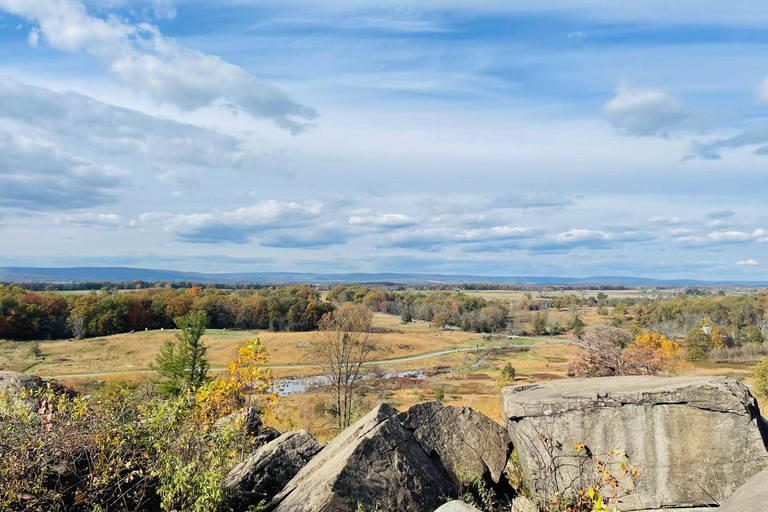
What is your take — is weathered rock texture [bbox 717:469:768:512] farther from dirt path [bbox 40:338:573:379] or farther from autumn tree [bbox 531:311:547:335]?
autumn tree [bbox 531:311:547:335]

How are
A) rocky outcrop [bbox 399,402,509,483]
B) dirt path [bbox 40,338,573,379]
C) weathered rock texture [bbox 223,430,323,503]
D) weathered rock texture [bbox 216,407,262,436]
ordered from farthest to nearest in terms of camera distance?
dirt path [bbox 40,338,573,379], rocky outcrop [bbox 399,402,509,483], weathered rock texture [bbox 216,407,262,436], weathered rock texture [bbox 223,430,323,503]

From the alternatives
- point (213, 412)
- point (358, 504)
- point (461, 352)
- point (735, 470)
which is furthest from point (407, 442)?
point (461, 352)

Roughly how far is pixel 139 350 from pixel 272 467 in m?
87.8

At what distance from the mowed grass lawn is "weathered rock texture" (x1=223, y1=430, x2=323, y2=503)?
54.2m

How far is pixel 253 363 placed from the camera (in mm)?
10086

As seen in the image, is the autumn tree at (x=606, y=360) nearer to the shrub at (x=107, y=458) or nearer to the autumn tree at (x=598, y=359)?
the autumn tree at (x=598, y=359)

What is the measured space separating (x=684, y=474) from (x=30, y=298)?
124 metres

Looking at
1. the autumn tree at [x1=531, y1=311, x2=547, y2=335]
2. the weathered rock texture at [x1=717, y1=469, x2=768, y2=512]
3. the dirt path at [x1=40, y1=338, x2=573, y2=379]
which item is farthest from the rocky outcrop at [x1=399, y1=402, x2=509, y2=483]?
the autumn tree at [x1=531, y1=311, x2=547, y2=335]

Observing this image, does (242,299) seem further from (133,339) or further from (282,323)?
(133,339)

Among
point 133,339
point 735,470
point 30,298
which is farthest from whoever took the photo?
point 30,298

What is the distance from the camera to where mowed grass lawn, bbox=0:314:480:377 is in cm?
7338

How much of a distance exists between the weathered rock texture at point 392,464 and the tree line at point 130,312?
8753 centimetres

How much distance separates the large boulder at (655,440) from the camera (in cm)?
810

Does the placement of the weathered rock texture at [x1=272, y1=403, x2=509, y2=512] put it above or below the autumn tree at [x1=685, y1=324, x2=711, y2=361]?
above
